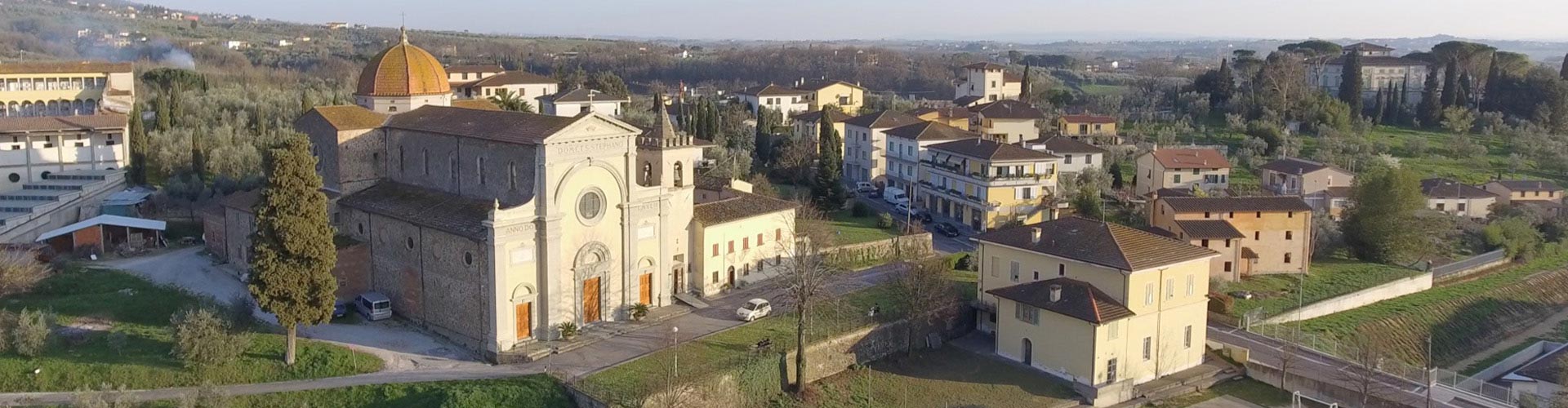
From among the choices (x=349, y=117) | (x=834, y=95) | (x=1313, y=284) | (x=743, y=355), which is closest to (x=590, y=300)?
(x=743, y=355)

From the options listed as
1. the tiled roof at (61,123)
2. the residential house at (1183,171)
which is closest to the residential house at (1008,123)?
the residential house at (1183,171)

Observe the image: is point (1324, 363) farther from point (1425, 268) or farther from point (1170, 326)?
point (1425, 268)

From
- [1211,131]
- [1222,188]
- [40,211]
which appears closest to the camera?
[40,211]

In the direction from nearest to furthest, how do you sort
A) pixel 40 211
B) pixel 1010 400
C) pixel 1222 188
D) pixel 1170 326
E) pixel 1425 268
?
pixel 1010 400 < pixel 1170 326 < pixel 40 211 < pixel 1425 268 < pixel 1222 188

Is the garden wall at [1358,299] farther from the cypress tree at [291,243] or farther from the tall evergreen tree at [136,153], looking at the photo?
the tall evergreen tree at [136,153]

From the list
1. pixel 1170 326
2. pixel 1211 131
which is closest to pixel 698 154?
pixel 1170 326

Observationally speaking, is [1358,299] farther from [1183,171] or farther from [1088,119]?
[1088,119]

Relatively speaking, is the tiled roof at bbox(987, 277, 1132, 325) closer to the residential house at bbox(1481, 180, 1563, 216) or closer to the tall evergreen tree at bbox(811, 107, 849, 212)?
the tall evergreen tree at bbox(811, 107, 849, 212)
